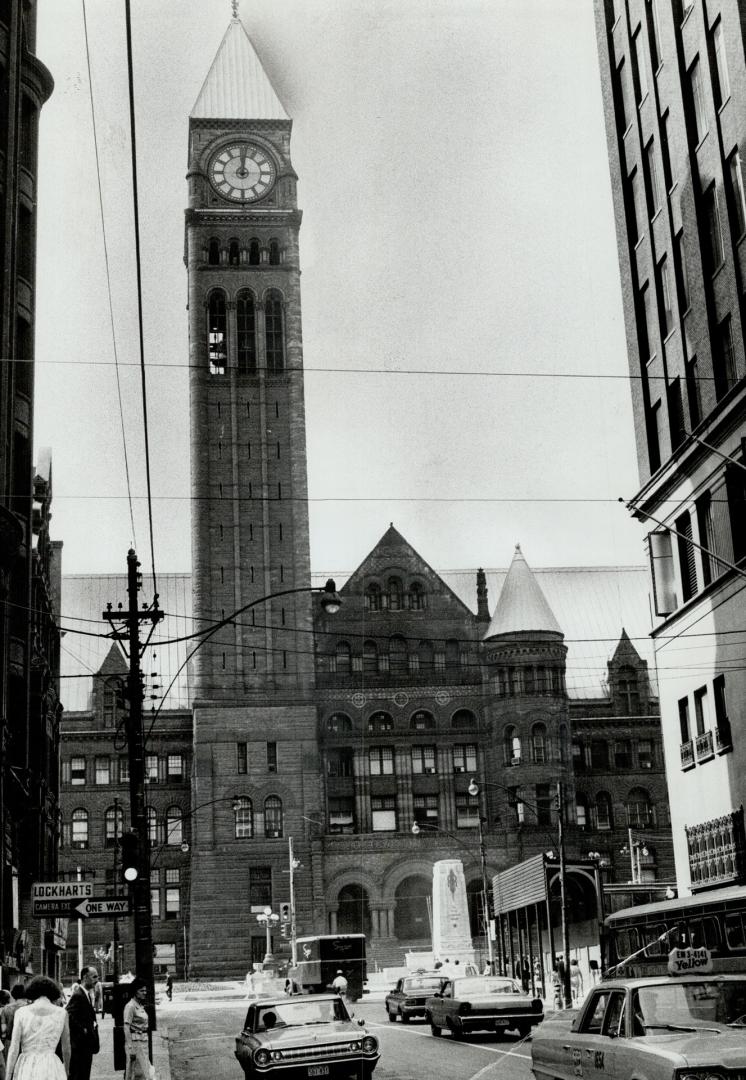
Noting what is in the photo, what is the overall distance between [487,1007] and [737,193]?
2134cm

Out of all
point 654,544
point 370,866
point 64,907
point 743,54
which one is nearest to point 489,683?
point 370,866

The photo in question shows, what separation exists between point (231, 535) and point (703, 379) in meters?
57.7

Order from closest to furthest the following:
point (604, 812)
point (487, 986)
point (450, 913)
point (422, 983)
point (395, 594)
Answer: point (487, 986)
point (422, 983)
point (450, 913)
point (395, 594)
point (604, 812)

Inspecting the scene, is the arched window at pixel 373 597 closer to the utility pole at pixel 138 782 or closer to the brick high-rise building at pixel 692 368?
the brick high-rise building at pixel 692 368

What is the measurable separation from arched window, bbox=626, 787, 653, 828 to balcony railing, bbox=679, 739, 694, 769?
60861 mm

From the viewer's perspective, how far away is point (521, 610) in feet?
315

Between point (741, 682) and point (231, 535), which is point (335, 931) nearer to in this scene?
point (231, 535)

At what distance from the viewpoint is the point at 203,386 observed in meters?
94.2

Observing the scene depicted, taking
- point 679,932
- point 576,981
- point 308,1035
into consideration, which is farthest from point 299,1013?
point 576,981

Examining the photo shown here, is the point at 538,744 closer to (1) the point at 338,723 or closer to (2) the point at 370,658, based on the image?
(2) the point at 370,658

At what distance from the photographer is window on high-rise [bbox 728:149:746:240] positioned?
116 feet

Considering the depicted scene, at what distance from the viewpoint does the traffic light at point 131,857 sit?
80.5 feet

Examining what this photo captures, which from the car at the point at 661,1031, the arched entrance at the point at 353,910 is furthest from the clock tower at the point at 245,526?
the car at the point at 661,1031

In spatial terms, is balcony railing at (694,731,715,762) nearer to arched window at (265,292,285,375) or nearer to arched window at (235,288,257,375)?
arched window at (265,292,285,375)
